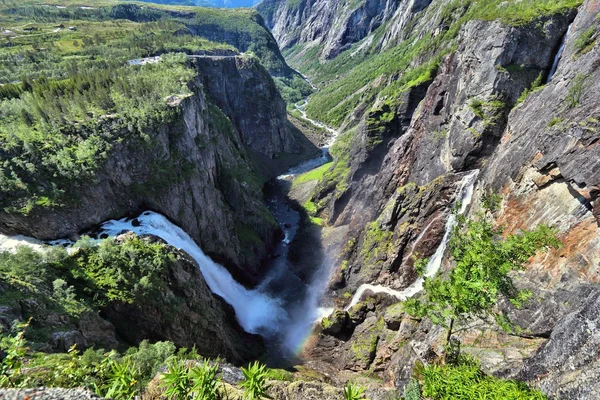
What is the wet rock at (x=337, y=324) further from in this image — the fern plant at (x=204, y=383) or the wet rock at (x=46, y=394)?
the wet rock at (x=46, y=394)

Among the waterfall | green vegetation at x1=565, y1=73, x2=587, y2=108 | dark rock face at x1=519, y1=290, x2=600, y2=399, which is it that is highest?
the waterfall

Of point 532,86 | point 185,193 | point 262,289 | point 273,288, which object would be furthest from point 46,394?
point 532,86

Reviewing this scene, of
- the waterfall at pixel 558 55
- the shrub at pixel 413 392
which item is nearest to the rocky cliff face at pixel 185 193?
the shrub at pixel 413 392

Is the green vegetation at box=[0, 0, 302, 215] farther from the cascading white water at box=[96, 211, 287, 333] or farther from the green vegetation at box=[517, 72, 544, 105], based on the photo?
the green vegetation at box=[517, 72, 544, 105]

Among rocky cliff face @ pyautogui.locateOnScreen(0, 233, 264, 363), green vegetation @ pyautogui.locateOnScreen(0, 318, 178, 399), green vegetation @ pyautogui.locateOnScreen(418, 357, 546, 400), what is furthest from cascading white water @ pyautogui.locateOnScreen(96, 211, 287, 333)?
green vegetation @ pyautogui.locateOnScreen(418, 357, 546, 400)

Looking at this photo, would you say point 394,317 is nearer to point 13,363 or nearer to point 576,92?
point 576,92

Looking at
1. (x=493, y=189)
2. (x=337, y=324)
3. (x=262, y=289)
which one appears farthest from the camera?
(x=262, y=289)
